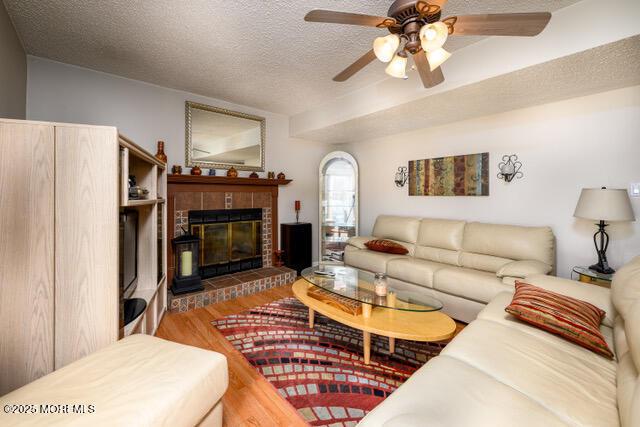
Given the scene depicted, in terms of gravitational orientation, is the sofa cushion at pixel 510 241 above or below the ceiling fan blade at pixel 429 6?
below

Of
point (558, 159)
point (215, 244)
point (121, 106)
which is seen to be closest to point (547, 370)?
point (558, 159)

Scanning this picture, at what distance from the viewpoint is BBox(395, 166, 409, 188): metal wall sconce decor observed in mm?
4023

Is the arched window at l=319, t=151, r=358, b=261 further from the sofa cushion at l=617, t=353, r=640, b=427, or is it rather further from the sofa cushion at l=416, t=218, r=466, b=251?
the sofa cushion at l=617, t=353, r=640, b=427

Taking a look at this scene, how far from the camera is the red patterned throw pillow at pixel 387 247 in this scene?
3475mm

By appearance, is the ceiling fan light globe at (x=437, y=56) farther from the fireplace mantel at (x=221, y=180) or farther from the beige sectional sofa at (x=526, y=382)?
the fireplace mantel at (x=221, y=180)

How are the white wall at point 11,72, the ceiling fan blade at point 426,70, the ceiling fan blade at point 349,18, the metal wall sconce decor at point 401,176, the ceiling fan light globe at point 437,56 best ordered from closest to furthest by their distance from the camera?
the ceiling fan blade at point 349,18 < the ceiling fan light globe at point 437,56 < the ceiling fan blade at point 426,70 < the white wall at point 11,72 < the metal wall sconce decor at point 401,176

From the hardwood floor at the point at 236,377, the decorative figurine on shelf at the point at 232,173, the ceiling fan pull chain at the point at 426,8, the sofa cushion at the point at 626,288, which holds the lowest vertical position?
the hardwood floor at the point at 236,377

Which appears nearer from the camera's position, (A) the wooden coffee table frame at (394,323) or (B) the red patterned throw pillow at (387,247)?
(A) the wooden coffee table frame at (394,323)

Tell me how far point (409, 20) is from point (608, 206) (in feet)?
7.44

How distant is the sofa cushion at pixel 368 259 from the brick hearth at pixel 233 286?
0.85m

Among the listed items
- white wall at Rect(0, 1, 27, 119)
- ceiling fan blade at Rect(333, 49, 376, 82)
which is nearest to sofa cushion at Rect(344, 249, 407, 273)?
ceiling fan blade at Rect(333, 49, 376, 82)

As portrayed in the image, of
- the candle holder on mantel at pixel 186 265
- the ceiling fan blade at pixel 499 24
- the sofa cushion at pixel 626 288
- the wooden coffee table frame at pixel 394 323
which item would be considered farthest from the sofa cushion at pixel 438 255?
the candle holder on mantel at pixel 186 265

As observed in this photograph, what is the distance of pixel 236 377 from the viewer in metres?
1.79

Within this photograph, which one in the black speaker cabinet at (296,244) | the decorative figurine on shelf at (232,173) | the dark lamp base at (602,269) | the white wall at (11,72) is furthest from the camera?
the black speaker cabinet at (296,244)
